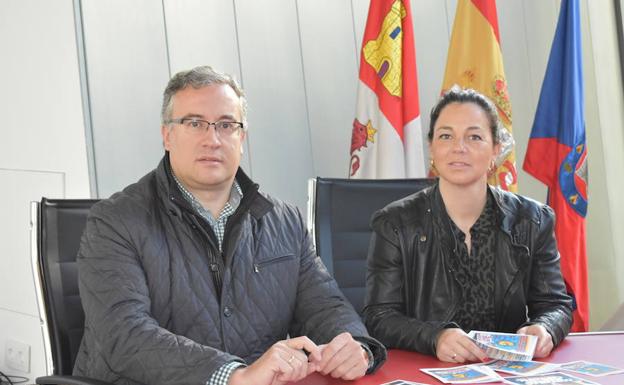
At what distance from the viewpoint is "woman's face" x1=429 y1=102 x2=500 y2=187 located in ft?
7.30

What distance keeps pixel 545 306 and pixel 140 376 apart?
1.11m

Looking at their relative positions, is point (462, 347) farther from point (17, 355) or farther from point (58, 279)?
point (17, 355)

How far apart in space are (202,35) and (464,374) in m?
2.36

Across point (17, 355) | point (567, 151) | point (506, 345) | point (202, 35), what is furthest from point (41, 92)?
point (506, 345)

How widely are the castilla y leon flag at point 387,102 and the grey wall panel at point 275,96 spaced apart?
317 millimetres

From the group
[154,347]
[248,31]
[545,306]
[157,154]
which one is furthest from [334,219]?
[248,31]

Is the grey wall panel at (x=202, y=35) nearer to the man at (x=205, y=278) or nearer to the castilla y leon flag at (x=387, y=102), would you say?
the castilla y leon flag at (x=387, y=102)

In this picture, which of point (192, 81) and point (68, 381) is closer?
point (68, 381)

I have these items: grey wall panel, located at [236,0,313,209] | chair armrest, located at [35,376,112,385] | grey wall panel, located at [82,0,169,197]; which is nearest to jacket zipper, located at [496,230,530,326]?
chair armrest, located at [35,376,112,385]

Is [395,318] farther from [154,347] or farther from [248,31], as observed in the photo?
[248,31]

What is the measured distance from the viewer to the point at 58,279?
1.96m

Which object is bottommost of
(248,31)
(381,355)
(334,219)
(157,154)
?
(381,355)

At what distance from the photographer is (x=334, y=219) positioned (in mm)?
2486

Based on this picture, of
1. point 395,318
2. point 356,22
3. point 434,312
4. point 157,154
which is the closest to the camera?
point 395,318
